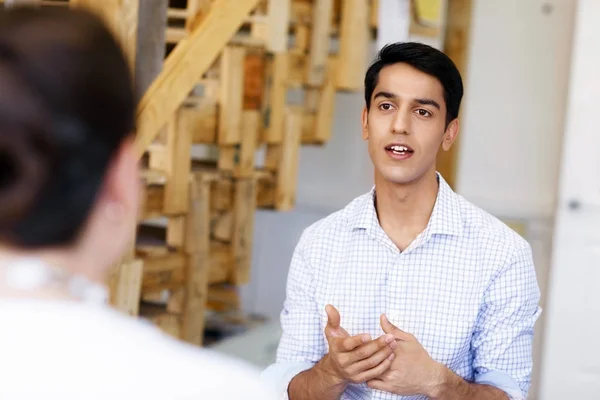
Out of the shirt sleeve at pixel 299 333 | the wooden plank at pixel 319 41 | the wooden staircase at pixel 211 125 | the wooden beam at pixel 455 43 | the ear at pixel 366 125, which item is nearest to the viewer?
the shirt sleeve at pixel 299 333

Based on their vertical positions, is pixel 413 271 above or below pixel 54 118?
below

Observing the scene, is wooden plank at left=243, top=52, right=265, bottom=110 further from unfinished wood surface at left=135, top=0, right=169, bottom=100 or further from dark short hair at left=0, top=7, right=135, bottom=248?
dark short hair at left=0, top=7, right=135, bottom=248

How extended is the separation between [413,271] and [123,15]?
1043 mm

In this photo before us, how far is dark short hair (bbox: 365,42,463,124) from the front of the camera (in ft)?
6.16

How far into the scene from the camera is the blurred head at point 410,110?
6.11 ft

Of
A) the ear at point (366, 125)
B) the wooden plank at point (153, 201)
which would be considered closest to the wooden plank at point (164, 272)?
the wooden plank at point (153, 201)

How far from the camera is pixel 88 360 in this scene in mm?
737

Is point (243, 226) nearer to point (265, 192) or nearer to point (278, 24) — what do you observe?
point (265, 192)

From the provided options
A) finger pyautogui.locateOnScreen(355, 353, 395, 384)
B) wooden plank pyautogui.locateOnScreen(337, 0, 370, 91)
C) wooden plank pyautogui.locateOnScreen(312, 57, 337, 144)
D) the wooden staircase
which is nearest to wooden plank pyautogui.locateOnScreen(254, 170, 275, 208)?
the wooden staircase

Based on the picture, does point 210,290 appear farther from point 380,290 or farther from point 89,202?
point 89,202

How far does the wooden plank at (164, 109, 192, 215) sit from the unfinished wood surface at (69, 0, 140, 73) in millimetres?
329

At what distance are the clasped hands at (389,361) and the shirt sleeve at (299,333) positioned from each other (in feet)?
0.68

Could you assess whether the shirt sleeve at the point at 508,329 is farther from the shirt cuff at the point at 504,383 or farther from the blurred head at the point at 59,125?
the blurred head at the point at 59,125

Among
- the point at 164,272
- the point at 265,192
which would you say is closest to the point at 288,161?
the point at 265,192
